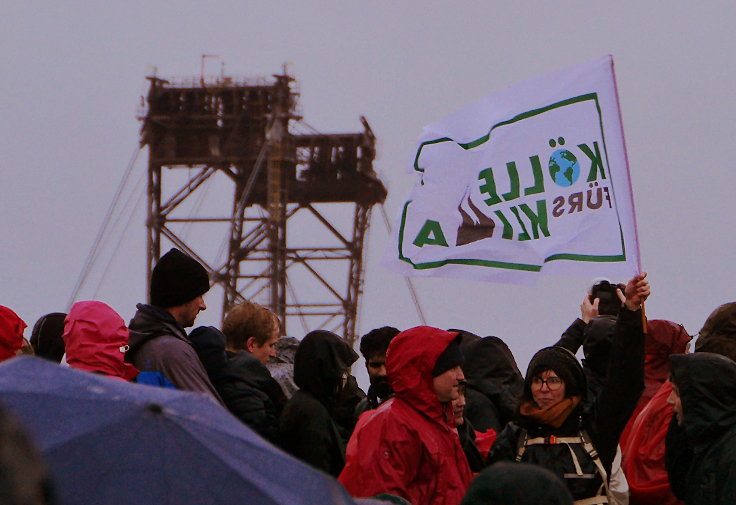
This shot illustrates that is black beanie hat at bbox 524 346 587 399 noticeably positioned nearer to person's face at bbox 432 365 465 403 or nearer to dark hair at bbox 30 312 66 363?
person's face at bbox 432 365 465 403

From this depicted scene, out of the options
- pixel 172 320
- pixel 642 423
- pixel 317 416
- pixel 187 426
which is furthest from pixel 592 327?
pixel 187 426

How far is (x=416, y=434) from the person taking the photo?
5.86 metres

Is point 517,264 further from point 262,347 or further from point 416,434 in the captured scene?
point 416,434

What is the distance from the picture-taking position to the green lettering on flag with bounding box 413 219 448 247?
7.53 m

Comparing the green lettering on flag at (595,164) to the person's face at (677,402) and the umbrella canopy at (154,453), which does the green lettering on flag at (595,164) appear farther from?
the umbrella canopy at (154,453)

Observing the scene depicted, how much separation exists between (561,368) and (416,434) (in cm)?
78

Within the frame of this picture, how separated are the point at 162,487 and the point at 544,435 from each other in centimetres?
334

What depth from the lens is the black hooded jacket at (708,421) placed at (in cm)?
539

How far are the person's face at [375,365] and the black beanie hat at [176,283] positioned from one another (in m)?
1.58

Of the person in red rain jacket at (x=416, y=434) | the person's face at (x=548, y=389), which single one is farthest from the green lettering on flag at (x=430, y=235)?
the person's face at (x=548, y=389)

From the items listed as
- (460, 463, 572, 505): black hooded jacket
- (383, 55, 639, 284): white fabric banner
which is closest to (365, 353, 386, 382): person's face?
(383, 55, 639, 284): white fabric banner

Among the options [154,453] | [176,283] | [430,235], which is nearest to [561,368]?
[430,235]

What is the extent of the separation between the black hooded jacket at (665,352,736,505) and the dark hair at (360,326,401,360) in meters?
2.16

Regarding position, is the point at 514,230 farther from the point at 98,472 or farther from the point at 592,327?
the point at 98,472
